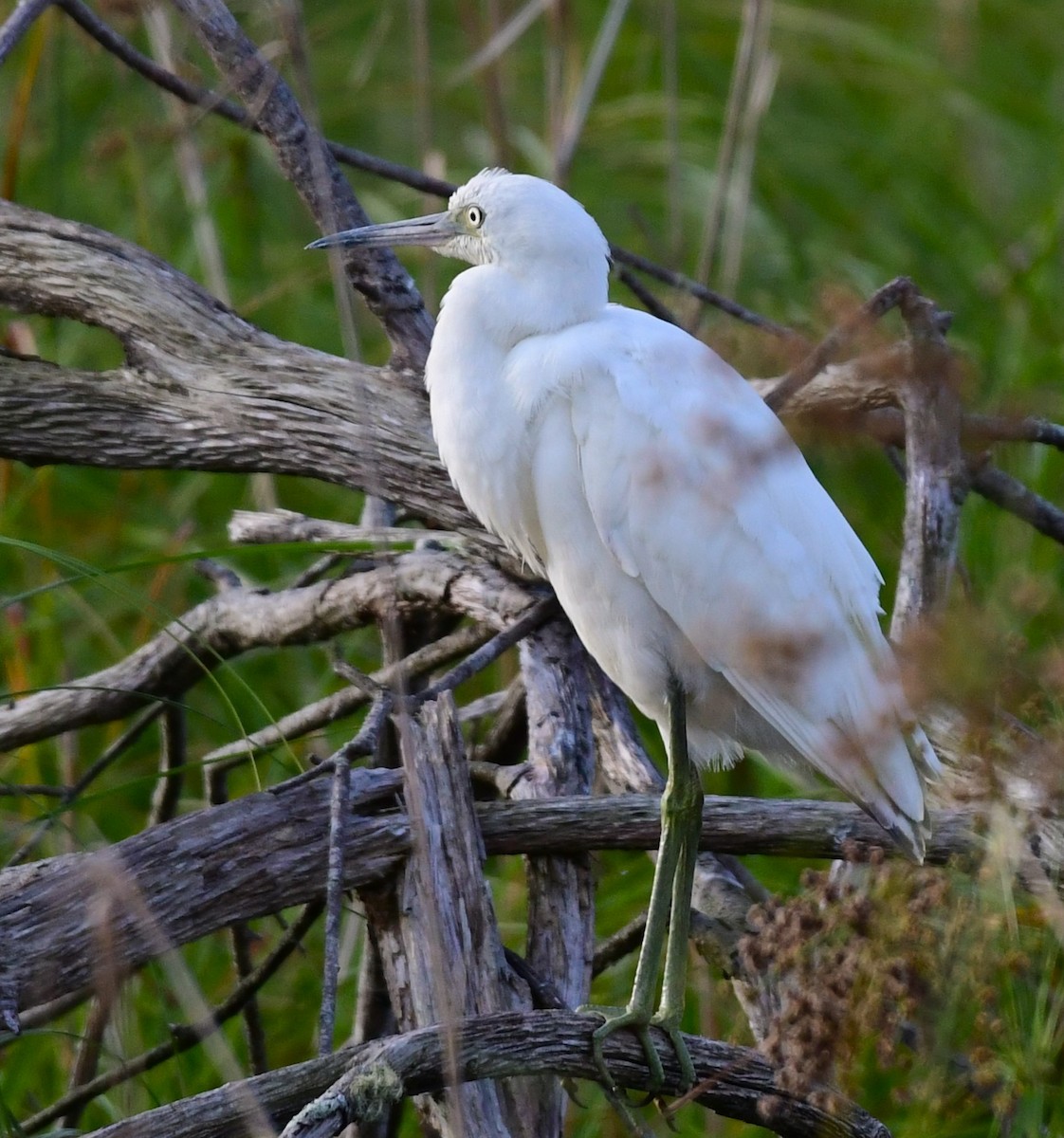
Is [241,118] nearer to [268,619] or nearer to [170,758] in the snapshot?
[268,619]

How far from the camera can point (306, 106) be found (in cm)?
109

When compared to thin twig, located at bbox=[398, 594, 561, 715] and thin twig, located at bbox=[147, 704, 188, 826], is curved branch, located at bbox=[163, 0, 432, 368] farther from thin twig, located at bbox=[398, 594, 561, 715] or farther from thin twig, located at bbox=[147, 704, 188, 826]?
thin twig, located at bbox=[147, 704, 188, 826]

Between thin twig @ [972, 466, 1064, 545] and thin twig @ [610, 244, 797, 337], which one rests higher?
thin twig @ [610, 244, 797, 337]

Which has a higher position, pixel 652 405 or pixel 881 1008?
pixel 652 405

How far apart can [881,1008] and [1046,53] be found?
223 inches

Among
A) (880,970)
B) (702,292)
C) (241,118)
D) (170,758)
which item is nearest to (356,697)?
(170,758)

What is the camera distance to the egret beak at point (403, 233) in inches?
72.4

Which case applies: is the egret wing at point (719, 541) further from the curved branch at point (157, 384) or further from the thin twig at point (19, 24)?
the thin twig at point (19, 24)

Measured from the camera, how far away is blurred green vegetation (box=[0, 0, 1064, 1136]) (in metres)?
1.37

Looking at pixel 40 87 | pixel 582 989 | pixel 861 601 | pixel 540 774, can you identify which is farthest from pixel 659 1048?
pixel 40 87

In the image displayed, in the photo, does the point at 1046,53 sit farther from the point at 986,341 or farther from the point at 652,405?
the point at 652,405

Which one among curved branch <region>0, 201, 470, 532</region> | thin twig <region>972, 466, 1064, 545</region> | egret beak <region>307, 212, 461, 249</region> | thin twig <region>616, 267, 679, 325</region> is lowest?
thin twig <region>972, 466, 1064, 545</region>

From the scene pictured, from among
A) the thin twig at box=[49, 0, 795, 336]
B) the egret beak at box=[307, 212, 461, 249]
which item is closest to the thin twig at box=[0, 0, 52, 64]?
the thin twig at box=[49, 0, 795, 336]

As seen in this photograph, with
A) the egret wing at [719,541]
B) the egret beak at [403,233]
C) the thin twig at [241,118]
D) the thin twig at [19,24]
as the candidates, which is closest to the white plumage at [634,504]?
the egret wing at [719,541]
